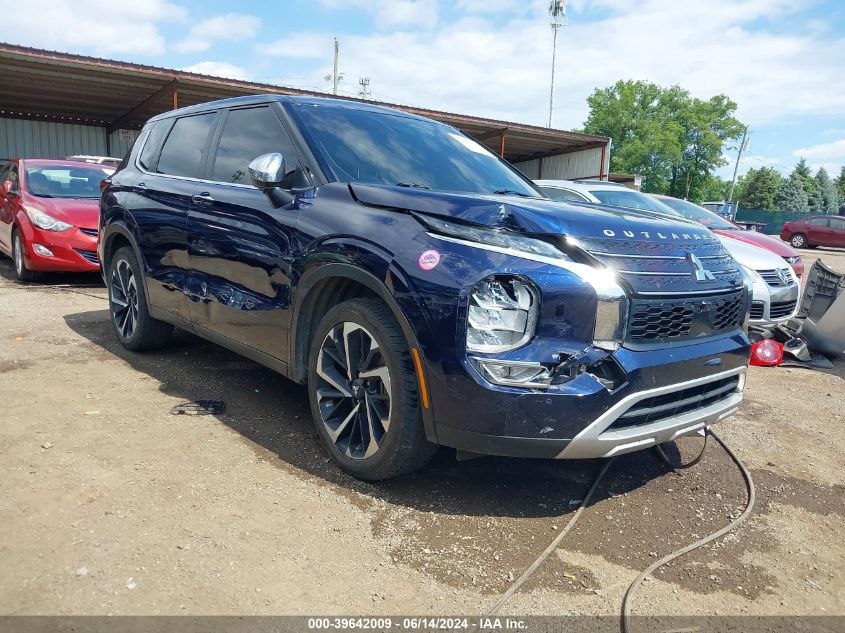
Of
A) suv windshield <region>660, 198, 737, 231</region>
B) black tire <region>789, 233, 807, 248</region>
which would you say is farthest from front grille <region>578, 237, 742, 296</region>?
black tire <region>789, 233, 807, 248</region>

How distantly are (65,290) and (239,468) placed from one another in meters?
6.07

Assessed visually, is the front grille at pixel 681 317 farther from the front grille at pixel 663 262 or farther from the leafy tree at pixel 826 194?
the leafy tree at pixel 826 194

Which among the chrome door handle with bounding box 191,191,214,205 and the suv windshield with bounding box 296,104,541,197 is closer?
the suv windshield with bounding box 296,104,541,197

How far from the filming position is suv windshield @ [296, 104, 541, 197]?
3.46m

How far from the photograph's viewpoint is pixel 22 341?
545 centimetres

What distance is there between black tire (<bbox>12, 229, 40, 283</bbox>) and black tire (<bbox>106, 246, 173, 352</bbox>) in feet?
12.2

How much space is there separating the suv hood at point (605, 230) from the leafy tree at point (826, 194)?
8634 cm

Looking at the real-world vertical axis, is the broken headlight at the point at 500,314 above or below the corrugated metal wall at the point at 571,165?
below

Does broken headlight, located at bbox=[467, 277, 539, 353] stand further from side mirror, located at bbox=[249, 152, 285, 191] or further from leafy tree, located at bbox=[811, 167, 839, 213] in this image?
leafy tree, located at bbox=[811, 167, 839, 213]

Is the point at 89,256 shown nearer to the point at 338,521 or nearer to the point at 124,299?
the point at 124,299

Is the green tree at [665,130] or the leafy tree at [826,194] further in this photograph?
the leafy tree at [826,194]

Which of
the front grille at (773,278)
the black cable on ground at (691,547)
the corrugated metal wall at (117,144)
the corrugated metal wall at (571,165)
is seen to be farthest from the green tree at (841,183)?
the black cable on ground at (691,547)

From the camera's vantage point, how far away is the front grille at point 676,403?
271 cm

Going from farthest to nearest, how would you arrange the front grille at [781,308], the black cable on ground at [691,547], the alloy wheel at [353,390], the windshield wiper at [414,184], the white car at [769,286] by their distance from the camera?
1. the front grille at [781,308]
2. the white car at [769,286]
3. the windshield wiper at [414,184]
4. the alloy wheel at [353,390]
5. the black cable on ground at [691,547]
